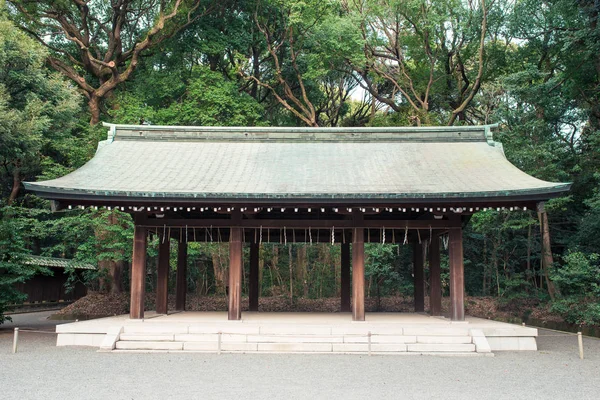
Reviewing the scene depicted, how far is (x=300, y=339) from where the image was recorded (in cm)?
974

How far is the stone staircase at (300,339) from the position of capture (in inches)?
375

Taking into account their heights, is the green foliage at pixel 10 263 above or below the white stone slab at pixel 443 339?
above

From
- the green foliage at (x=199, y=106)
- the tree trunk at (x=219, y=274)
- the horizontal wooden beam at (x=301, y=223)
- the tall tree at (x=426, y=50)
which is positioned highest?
the tall tree at (x=426, y=50)

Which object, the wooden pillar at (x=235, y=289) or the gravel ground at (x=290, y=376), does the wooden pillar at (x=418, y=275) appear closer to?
the gravel ground at (x=290, y=376)

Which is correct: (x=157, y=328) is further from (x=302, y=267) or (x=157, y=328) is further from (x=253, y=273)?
(x=302, y=267)

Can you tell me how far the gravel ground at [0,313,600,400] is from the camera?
20.4 ft

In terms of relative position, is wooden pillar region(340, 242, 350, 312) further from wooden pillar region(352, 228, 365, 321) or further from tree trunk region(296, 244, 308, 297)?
tree trunk region(296, 244, 308, 297)

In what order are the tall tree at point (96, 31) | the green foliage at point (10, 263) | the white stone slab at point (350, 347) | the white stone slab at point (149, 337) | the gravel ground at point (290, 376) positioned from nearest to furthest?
the gravel ground at point (290, 376)
the white stone slab at point (350, 347)
the white stone slab at point (149, 337)
the green foliage at point (10, 263)
the tall tree at point (96, 31)

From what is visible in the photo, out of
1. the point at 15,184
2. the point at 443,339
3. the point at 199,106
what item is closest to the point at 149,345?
the point at 443,339

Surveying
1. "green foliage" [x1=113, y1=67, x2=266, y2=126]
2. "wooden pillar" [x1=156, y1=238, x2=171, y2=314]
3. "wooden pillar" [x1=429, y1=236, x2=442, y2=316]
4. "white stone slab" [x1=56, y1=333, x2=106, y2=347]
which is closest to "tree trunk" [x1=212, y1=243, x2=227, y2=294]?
"green foliage" [x1=113, y1=67, x2=266, y2=126]

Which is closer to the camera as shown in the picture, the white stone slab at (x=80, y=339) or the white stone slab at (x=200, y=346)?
the white stone slab at (x=200, y=346)

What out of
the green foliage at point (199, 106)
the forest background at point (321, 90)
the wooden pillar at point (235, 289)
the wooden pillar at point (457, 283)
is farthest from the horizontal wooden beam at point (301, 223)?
the green foliage at point (199, 106)

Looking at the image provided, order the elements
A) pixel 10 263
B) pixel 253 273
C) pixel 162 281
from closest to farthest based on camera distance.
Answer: pixel 10 263 < pixel 162 281 < pixel 253 273

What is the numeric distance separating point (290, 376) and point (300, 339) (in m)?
2.51
